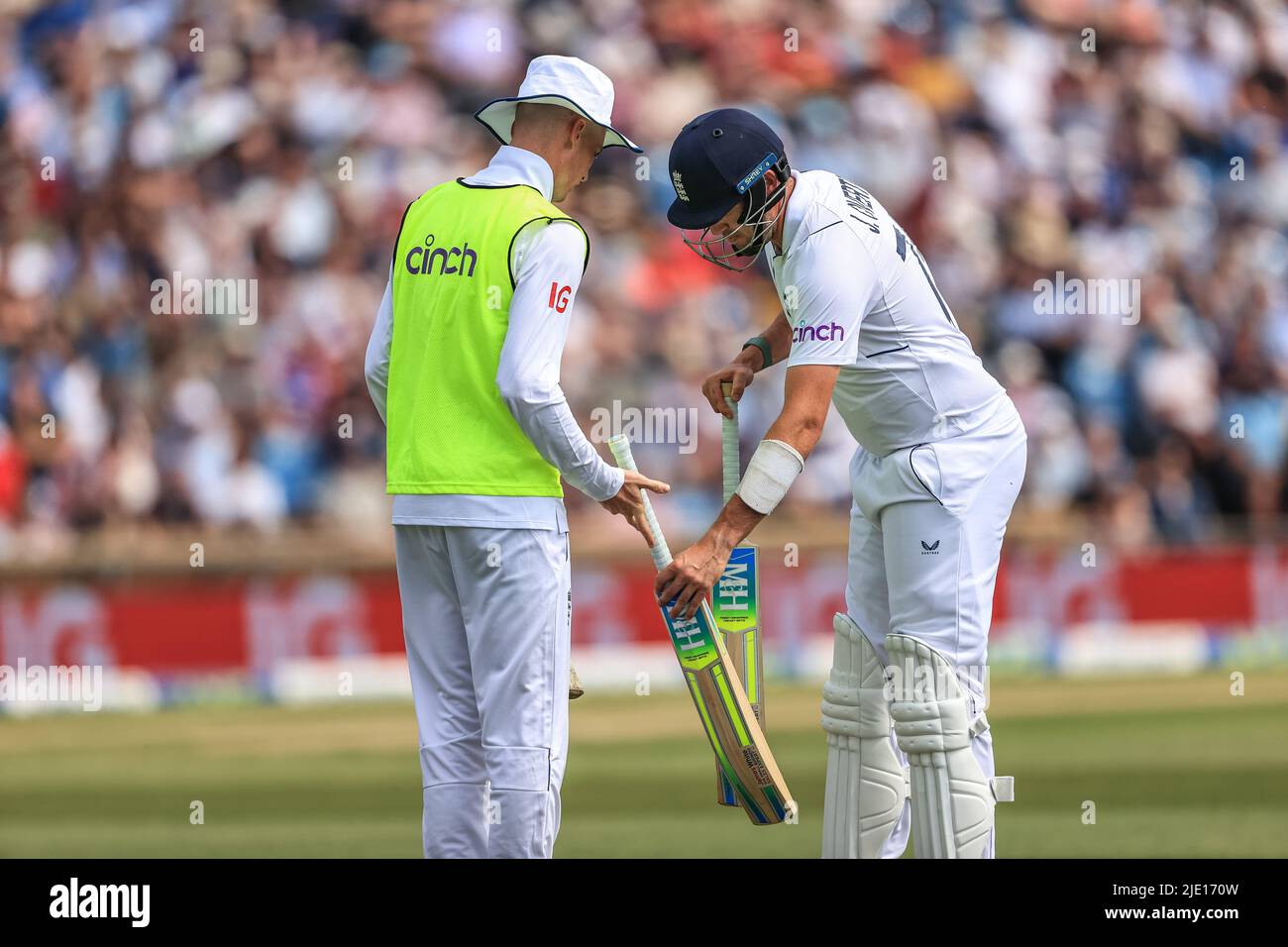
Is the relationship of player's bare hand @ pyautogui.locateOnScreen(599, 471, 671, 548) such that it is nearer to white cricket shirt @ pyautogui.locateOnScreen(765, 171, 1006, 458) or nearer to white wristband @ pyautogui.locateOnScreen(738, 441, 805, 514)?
white wristband @ pyautogui.locateOnScreen(738, 441, 805, 514)

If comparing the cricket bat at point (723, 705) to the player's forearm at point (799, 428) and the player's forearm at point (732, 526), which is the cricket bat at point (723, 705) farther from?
the player's forearm at point (799, 428)

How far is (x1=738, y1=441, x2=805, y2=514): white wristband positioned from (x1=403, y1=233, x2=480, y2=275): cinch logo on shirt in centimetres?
97

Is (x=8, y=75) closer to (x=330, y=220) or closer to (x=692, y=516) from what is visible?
(x=330, y=220)

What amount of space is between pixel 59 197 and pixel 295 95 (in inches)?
78.9

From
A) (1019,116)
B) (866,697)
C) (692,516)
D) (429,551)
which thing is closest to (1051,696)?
(692,516)

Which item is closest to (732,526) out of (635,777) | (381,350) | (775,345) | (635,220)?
(775,345)

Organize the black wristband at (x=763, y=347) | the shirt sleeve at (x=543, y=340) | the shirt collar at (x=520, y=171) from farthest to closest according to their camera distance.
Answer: the black wristband at (x=763, y=347), the shirt collar at (x=520, y=171), the shirt sleeve at (x=543, y=340)

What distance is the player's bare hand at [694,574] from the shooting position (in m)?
5.21

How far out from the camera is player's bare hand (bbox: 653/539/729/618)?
5.21 metres

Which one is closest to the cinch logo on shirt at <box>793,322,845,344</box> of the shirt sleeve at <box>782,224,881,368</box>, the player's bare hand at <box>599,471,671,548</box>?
the shirt sleeve at <box>782,224,881,368</box>

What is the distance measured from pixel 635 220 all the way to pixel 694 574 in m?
9.49

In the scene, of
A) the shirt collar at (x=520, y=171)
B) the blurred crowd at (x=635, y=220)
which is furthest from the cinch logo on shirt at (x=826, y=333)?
the blurred crowd at (x=635, y=220)

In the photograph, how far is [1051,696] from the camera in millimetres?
12070

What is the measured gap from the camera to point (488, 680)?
5.05m
